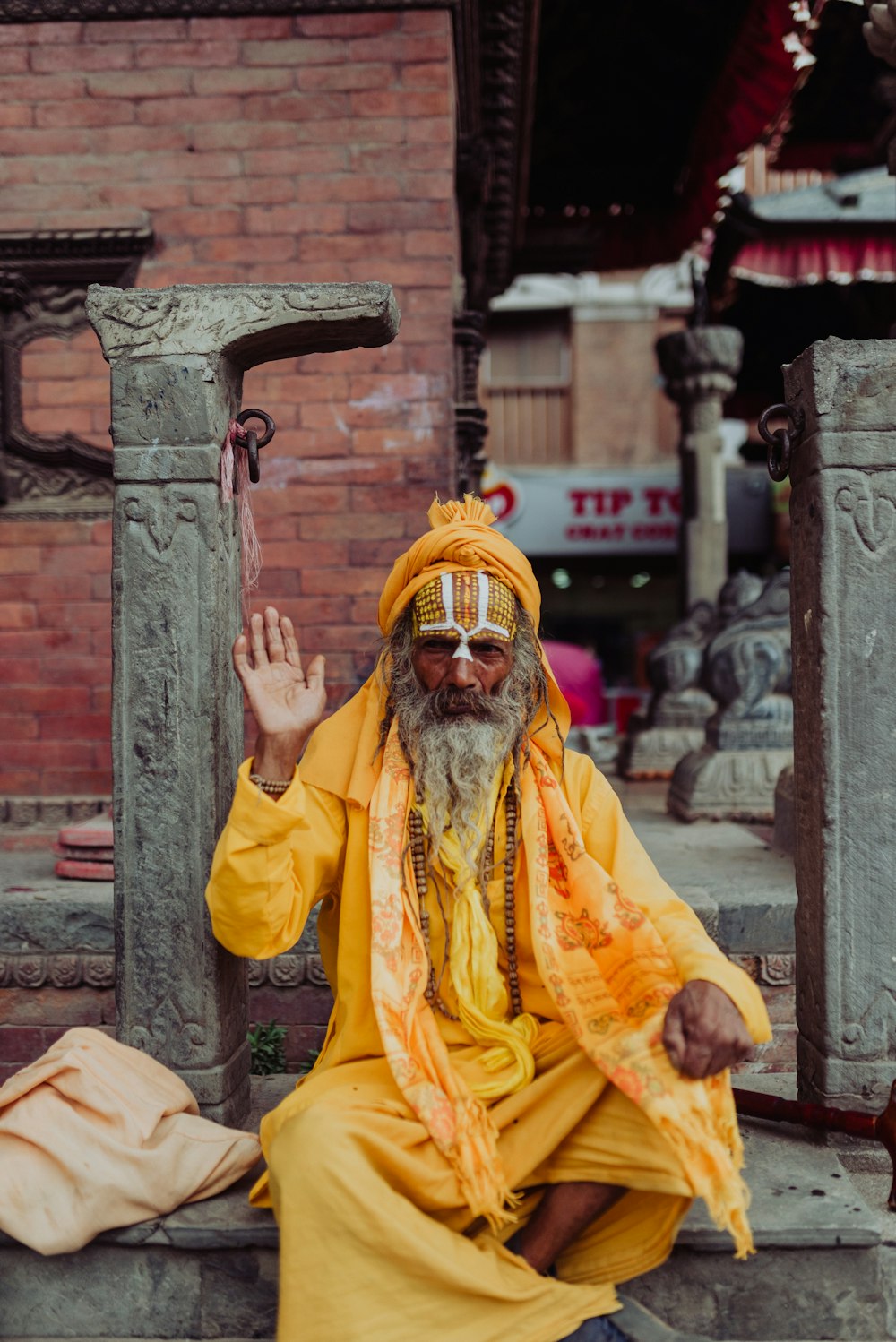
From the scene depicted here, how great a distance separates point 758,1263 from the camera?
2303 mm

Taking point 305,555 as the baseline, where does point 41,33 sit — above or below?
above

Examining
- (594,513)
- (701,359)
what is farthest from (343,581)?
(594,513)

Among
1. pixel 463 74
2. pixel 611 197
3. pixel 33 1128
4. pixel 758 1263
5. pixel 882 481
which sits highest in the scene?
pixel 611 197

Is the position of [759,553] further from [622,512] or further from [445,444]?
[445,444]

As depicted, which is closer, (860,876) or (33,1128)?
(33,1128)

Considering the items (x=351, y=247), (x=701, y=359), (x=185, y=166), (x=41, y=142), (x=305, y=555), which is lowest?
(x=305, y=555)

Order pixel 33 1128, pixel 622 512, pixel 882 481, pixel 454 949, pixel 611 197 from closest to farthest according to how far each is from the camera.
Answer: pixel 33 1128, pixel 454 949, pixel 882 481, pixel 611 197, pixel 622 512

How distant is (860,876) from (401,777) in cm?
112

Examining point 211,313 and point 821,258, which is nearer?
point 211,313

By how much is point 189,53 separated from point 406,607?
3.32 meters

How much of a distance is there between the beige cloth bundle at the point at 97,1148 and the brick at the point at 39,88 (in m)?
4.02

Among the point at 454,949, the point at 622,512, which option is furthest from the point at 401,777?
the point at 622,512

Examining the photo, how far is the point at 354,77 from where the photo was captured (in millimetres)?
4629

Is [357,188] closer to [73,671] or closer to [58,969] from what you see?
[73,671]
